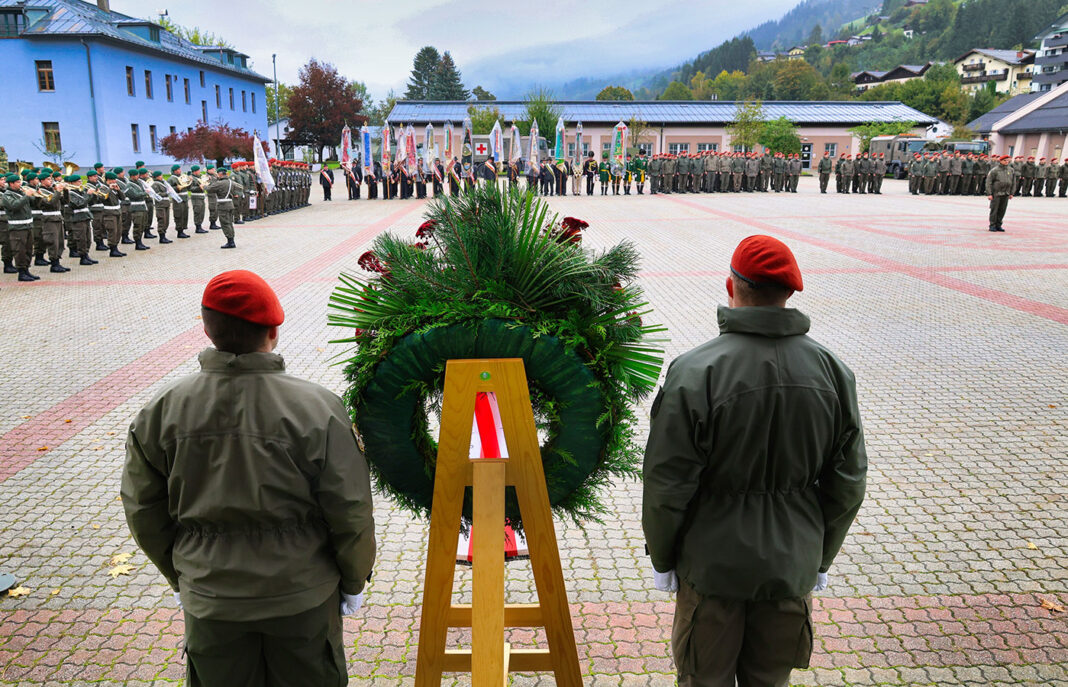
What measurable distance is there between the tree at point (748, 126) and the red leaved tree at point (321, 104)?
93.0 feet

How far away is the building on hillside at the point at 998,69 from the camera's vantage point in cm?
9294

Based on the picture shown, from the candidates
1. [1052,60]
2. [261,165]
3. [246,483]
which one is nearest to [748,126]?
[261,165]

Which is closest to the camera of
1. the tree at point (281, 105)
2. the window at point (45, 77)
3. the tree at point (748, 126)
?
the window at point (45, 77)

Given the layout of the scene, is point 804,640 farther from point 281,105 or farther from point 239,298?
point 281,105

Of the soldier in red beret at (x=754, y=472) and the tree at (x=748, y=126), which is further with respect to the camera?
the tree at (x=748, y=126)

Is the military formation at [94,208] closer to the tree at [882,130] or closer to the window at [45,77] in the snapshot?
the window at [45,77]

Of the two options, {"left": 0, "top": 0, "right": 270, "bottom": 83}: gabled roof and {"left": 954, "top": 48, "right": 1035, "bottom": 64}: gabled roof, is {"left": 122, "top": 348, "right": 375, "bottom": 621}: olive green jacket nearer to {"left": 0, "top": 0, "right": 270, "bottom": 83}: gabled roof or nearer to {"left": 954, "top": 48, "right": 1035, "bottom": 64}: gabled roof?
{"left": 0, "top": 0, "right": 270, "bottom": 83}: gabled roof

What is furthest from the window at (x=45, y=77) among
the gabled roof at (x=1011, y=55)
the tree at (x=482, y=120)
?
the gabled roof at (x=1011, y=55)

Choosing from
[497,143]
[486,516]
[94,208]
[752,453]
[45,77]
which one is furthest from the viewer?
[45,77]

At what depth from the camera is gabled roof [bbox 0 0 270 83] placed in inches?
1399

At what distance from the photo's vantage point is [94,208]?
15141mm

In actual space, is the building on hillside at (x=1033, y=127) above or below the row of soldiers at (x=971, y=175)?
above

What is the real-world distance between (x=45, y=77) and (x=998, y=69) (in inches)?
4137

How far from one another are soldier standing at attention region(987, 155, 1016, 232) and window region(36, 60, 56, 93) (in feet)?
130
